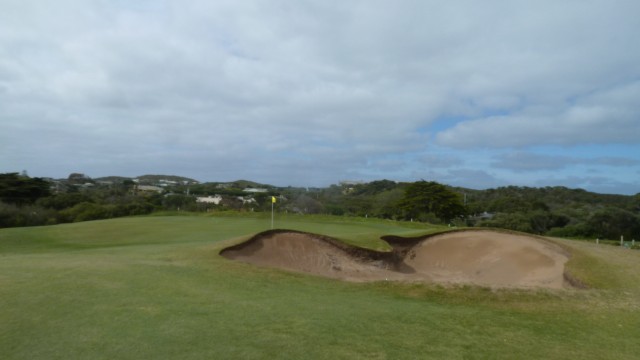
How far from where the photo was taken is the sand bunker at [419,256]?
1382cm

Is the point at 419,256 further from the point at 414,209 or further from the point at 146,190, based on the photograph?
the point at 146,190

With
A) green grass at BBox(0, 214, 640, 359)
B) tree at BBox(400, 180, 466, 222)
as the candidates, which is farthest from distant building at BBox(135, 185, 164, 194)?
green grass at BBox(0, 214, 640, 359)

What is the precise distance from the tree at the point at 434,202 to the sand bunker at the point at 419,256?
1407 inches

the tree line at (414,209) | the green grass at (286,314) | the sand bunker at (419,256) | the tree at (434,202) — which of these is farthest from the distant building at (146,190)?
the green grass at (286,314)

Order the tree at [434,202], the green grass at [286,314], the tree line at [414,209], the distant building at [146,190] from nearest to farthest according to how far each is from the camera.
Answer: the green grass at [286,314], the tree line at [414,209], the tree at [434,202], the distant building at [146,190]

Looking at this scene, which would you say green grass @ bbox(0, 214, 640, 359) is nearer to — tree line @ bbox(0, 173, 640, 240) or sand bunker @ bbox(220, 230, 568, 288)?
sand bunker @ bbox(220, 230, 568, 288)

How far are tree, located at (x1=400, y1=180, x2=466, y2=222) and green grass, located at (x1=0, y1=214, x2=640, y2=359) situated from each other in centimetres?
3971

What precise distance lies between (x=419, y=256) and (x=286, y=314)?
9.51 meters

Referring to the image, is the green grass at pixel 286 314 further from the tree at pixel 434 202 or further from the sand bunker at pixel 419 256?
the tree at pixel 434 202

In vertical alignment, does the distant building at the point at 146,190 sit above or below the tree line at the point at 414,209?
above

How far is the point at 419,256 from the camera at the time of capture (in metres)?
16.5

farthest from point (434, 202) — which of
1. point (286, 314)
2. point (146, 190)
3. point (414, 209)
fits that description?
point (146, 190)

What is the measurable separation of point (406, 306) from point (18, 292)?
741 cm

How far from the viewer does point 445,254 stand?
1628 centimetres
